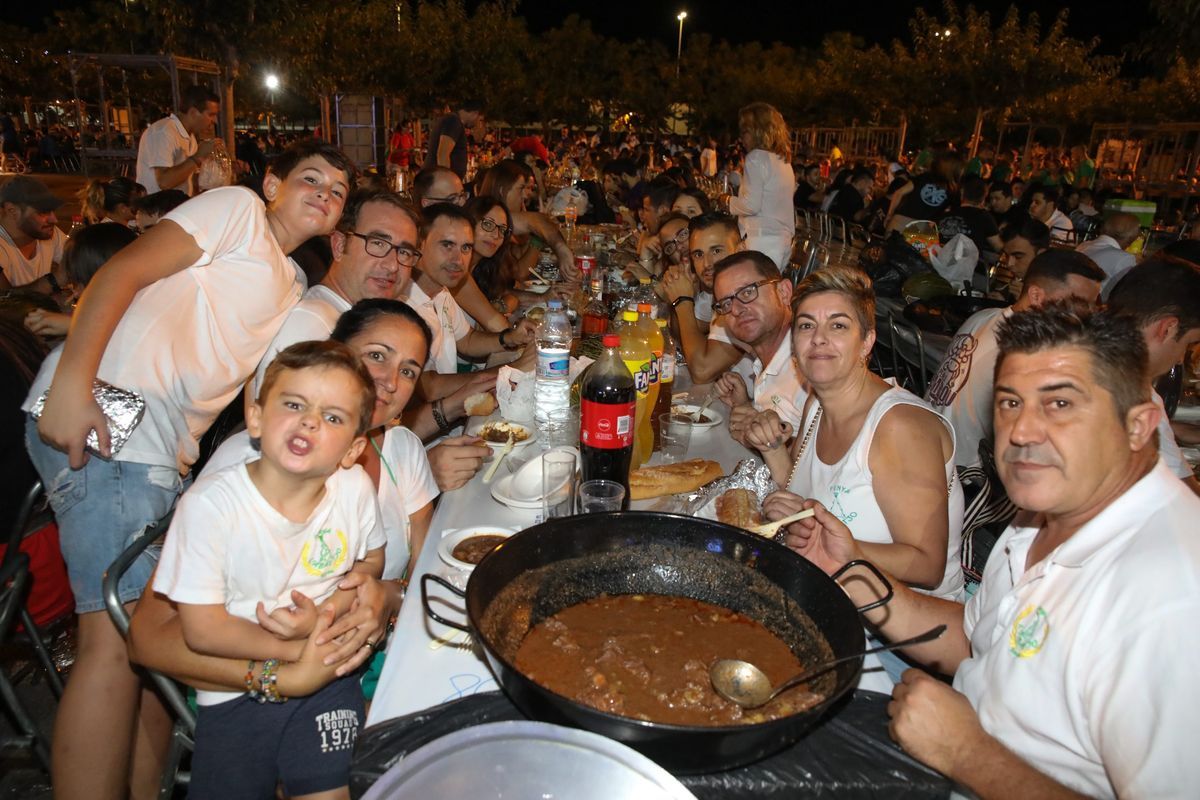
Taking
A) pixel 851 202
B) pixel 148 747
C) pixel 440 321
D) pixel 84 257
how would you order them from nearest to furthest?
pixel 148 747 < pixel 84 257 < pixel 440 321 < pixel 851 202

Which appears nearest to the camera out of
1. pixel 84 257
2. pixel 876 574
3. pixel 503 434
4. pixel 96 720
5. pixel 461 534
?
pixel 876 574

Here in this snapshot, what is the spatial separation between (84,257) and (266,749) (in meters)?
2.92

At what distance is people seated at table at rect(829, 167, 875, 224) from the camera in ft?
46.1

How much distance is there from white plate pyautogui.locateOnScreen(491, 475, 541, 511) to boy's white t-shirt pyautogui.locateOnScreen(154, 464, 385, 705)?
1.48 feet

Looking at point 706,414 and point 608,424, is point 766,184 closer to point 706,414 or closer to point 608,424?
point 706,414

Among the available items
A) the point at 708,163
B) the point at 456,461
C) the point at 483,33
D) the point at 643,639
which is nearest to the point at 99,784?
the point at 456,461

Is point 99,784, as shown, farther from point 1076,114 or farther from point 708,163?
point 1076,114

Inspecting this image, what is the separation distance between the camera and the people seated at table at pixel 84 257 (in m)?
3.63

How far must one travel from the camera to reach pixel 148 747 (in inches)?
97.1

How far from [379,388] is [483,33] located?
29977mm

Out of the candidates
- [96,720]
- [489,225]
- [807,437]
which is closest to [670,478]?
[807,437]

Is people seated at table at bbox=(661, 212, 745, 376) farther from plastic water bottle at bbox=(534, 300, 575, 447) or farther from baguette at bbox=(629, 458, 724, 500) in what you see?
baguette at bbox=(629, 458, 724, 500)

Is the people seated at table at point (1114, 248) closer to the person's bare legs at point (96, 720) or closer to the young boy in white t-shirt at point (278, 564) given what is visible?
the young boy in white t-shirt at point (278, 564)

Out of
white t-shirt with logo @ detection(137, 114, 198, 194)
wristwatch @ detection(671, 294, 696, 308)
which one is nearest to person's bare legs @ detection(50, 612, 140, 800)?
wristwatch @ detection(671, 294, 696, 308)
